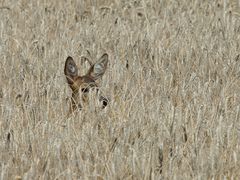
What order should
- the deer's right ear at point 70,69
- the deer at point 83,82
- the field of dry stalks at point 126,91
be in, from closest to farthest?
the field of dry stalks at point 126,91 → the deer at point 83,82 → the deer's right ear at point 70,69

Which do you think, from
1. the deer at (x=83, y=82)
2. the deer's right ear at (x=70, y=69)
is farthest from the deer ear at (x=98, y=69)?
the deer's right ear at (x=70, y=69)

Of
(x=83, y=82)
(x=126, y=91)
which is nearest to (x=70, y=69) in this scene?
(x=83, y=82)

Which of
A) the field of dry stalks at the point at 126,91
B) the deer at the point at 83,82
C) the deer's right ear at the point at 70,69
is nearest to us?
the field of dry stalks at the point at 126,91

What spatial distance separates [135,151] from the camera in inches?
205

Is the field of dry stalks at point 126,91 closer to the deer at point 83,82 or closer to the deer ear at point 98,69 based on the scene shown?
the deer at point 83,82

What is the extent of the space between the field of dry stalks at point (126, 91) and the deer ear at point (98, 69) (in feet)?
A: 0.67

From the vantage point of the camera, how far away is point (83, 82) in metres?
6.94

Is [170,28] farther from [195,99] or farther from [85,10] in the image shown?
[195,99]

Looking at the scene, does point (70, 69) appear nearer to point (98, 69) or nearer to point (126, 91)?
point (98, 69)

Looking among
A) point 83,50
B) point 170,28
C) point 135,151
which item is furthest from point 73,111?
point 170,28

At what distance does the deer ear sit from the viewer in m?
7.09

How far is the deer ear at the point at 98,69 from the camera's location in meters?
7.09

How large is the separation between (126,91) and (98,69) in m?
0.34

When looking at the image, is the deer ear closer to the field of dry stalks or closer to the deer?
the deer
